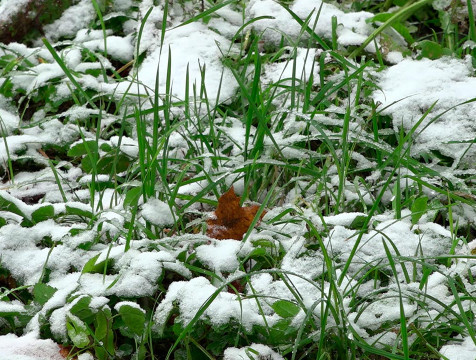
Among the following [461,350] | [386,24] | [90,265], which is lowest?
[461,350]

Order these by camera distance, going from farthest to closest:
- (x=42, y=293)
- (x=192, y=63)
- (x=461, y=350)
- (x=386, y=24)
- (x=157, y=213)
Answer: (x=192, y=63) → (x=386, y=24) → (x=157, y=213) → (x=42, y=293) → (x=461, y=350)

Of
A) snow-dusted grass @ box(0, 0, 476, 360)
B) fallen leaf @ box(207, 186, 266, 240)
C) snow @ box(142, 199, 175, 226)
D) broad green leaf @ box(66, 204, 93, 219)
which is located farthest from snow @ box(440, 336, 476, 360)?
broad green leaf @ box(66, 204, 93, 219)

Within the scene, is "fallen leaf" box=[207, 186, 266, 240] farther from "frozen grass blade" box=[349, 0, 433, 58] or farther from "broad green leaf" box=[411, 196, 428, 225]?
"frozen grass blade" box=[349, 0, 433, 58]

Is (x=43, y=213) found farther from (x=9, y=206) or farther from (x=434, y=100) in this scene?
(x=434, y=100)

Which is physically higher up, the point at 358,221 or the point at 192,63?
the point at 192,63

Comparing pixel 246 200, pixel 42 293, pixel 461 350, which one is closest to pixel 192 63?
pixel 246 200

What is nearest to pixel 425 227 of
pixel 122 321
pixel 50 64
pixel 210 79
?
pixel 122 321
